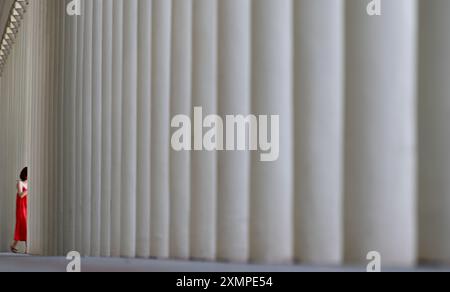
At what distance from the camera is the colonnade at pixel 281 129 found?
34.4 inches

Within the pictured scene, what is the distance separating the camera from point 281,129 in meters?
1.06

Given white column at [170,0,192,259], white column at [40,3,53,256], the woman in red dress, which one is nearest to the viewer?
white column at [170,0,192,259]

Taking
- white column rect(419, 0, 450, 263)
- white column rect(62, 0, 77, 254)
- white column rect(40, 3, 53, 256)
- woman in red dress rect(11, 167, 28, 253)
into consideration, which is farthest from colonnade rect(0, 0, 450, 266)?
woman in red dress rect(11, 167, 28, 253)

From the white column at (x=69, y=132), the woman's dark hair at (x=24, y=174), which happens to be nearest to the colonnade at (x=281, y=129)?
the white column at (x=69, y=132)

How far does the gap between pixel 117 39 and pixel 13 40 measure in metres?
3.31

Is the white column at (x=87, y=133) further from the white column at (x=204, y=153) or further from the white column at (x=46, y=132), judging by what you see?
the white column at (x=204, y=153)

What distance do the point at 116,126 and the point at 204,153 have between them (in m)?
0.45

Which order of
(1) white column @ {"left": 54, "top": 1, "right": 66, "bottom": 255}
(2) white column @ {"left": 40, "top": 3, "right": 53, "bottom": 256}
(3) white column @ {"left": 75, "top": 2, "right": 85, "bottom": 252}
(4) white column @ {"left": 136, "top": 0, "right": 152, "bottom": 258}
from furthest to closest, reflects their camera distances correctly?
1. (2) white column @ {"left": 40, "top": 3, "right": 53, "bottom": 256}
2. (1) white column @ {"left": 54, "top": 1, "right": 66, "bottom": 255}
3. (3) white column @ {"left": 75, "top": 2, "right": 85, "bottom": 252}
4. (4) white column @ {"left": 136, "top": 0, "right": 152, "bottom": 258}

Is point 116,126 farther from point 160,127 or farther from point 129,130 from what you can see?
point 160,127

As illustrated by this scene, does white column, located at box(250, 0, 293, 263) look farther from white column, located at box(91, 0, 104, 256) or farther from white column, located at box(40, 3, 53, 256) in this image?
white column, located at box(40, 3, 53, 256)

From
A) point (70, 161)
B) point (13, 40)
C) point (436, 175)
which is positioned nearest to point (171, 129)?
point (436, 175)

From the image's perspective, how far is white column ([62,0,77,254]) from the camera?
6.76ft

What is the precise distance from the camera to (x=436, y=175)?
0.84m

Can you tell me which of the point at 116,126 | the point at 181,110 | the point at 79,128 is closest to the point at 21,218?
the point at 79,128
